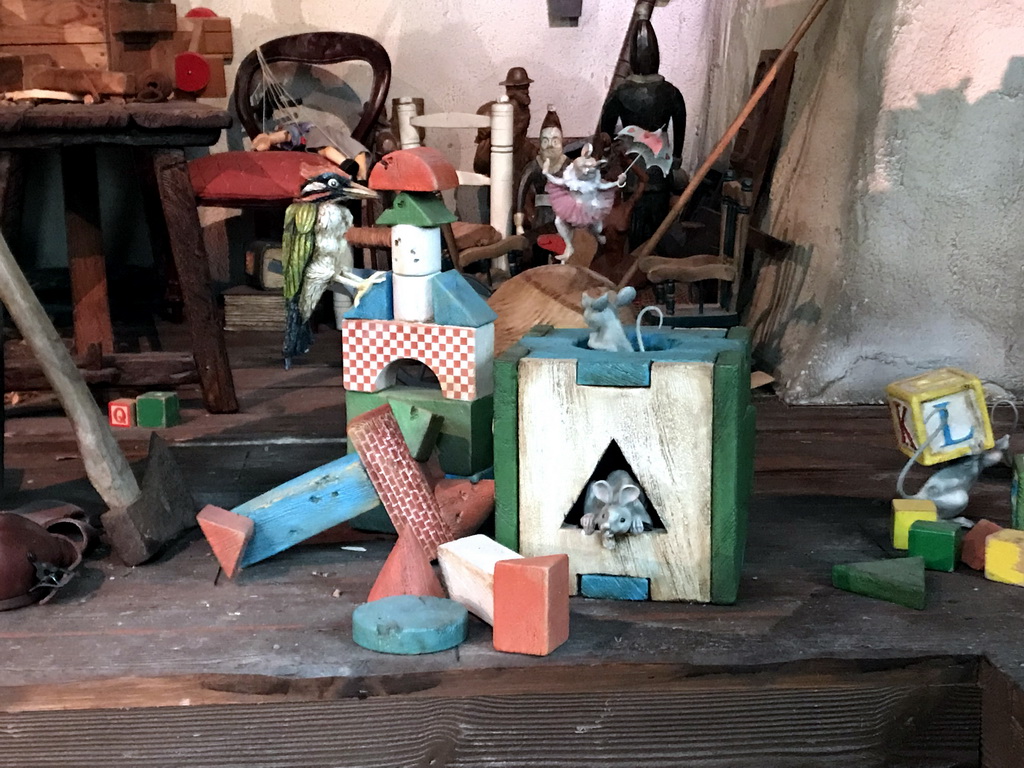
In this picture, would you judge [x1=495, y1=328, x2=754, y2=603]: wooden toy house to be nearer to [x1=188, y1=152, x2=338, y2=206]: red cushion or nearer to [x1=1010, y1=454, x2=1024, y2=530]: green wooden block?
[x1=1010, y1=454, x2=1024, y2=530]: green wooden block

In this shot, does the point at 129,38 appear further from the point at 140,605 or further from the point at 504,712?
the point at 504,712

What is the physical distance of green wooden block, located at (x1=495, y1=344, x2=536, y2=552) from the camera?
60.1 inches

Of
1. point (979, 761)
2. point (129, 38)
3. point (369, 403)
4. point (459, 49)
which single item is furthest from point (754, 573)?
point (459, 49)

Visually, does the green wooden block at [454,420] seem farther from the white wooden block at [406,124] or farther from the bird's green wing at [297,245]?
the white wooden block at [406,124]

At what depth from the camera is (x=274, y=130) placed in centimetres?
353

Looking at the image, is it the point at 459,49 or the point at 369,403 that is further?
the point at 459,49

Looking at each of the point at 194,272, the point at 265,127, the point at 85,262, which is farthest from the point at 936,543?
the point at 265,127

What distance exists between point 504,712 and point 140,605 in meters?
0.54

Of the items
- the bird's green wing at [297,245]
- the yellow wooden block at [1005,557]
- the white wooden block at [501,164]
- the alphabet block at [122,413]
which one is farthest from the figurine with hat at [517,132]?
the yellow wooden block at [1005,557]

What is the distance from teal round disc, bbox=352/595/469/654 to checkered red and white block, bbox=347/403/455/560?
0.18 metres

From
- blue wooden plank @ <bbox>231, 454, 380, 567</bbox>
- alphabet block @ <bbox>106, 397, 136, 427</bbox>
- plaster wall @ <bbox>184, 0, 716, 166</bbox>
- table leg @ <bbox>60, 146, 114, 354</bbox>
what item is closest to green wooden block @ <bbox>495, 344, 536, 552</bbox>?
blue wooden plank @ <bbox>231, 454, 380, 567</bbox>

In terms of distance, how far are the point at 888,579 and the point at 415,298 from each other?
80 cm

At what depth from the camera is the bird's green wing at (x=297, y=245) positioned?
2.18 metres

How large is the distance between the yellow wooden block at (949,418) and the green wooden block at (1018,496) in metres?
0.07
